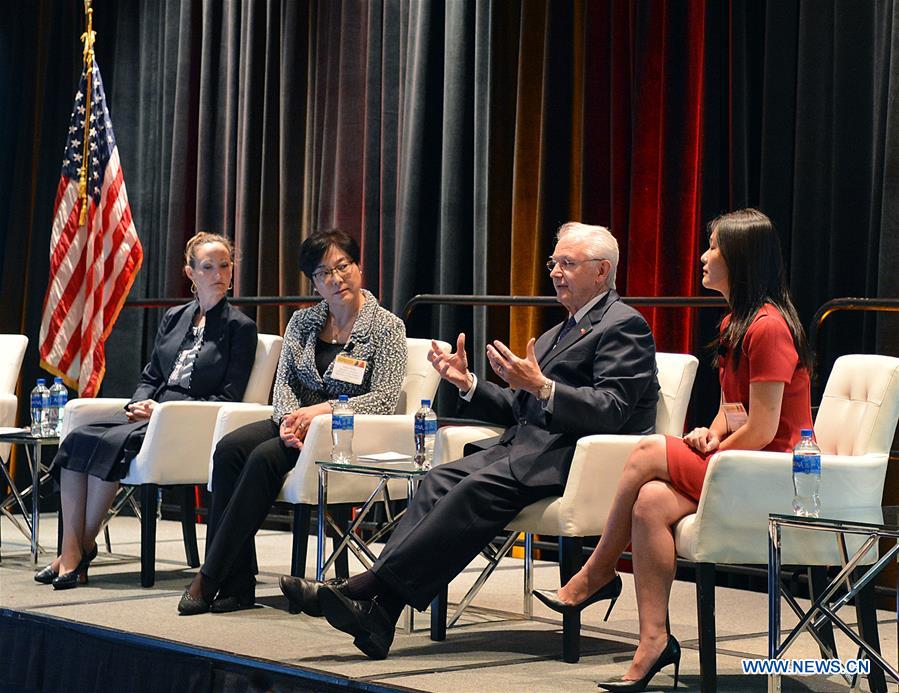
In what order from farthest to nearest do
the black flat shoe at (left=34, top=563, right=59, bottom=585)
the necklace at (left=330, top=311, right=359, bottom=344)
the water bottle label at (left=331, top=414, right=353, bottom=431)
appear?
the black flat shoe at (left=34, top=563, right=59, bottom=585) < the necklace at (left=330, top=311, right=359, bottom=344) < the water bottle label at (left=331, top=414, right=353, bottom=431)

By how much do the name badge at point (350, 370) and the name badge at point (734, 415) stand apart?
1.43 meters

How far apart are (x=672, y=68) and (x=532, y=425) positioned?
6.84 ft

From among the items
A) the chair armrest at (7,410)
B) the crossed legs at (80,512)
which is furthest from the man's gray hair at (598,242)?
the chair armrest at (7,410)

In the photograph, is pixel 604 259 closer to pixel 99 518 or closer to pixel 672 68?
pixel 672 68

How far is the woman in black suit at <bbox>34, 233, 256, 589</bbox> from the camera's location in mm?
4691

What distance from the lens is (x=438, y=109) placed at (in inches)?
239

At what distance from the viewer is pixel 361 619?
11.1ft

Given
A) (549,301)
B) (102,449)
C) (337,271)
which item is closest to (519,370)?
(337,271)

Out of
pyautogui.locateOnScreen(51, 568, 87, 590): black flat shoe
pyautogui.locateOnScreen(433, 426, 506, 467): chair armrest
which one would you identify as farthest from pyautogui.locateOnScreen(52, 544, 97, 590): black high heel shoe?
pyautogui.locateOnScreen(433, 426, 506, 467): chair armrest

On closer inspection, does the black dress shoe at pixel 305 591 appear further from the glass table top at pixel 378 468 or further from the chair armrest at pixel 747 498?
the chair armrest at pixel 747 498

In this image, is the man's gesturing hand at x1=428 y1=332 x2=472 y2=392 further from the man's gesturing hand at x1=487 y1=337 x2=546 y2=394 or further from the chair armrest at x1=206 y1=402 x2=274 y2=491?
the chair armrest at x1=206 y1=402 x2=274 y2=491

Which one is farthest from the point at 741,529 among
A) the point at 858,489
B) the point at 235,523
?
the point at 235,523

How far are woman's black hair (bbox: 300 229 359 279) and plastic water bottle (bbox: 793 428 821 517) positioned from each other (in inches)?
72.5

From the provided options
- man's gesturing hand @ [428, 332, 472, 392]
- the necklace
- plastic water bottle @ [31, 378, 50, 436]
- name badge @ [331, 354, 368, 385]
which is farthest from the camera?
plastic water bottle @ [31, 378, 50, 436]
